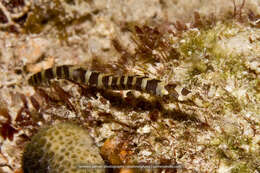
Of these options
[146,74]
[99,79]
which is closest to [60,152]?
[99,79]

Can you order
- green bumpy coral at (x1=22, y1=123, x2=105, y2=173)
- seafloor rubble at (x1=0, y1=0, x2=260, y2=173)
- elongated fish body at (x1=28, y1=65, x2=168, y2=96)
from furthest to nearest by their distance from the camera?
elongated fish body at (x1=28, y1=65, x2=168, y2=96) < seafloor rubble at (x1=0, y1=0, x2=260, y2=173) < green bumpy coral at (x1=22, y1=123, x2=105, y2=173)

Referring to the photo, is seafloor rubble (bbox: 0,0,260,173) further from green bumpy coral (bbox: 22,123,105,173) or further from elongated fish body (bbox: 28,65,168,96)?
green bumpy coral (bbox: 22,123,105,173)

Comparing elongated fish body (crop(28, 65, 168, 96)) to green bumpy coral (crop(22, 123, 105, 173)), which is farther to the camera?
elongated fish body (crop(28, 65, 168, 96))

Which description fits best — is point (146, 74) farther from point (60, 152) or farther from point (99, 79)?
point (60, 152)

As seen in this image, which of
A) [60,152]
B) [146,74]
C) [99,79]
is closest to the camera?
[60,152]

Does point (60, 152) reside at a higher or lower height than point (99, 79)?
lower

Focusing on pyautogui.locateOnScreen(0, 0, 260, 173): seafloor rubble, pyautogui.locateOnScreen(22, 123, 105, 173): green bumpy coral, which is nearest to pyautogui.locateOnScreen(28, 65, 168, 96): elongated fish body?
pyautogui.locateOnScreen(0, 0, 260, 173): seafloor rubble

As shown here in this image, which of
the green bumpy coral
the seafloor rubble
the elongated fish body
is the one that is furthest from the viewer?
the elongated fish body
